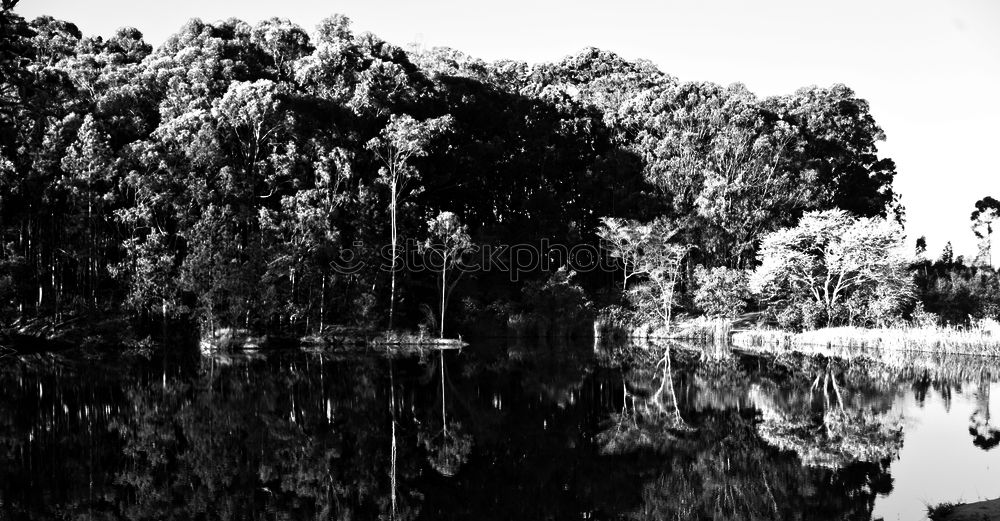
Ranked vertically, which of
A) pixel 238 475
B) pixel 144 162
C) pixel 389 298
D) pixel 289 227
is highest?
pixel 144 162

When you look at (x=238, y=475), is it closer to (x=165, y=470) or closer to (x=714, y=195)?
(x=165, y=470)

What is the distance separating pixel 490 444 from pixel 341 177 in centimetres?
2255

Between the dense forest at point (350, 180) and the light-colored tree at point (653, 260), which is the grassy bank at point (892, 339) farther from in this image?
the light-colored tree at point (653, 260)

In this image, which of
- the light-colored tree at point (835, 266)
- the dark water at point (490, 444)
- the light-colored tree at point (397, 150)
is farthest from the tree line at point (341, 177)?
the dark water at point (490, 444)

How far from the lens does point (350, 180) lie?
35531 mm

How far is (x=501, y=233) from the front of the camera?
42.4 meters

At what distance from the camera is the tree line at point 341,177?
3117cm

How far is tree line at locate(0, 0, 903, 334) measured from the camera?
31172 mm

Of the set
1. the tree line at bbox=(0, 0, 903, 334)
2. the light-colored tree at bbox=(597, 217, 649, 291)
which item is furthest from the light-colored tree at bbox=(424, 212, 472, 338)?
the light-colored tree at bbox=(597, 217, 649, 291)

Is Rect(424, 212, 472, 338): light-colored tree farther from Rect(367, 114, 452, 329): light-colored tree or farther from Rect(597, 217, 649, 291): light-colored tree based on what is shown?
Rect(597, 217, 649, 291): light-colored tree

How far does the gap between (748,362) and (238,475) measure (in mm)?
19273

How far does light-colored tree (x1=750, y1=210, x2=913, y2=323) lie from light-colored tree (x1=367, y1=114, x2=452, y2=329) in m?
15.7

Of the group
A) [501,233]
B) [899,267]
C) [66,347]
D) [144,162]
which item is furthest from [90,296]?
[899,267]

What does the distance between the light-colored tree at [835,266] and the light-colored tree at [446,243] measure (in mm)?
13002
